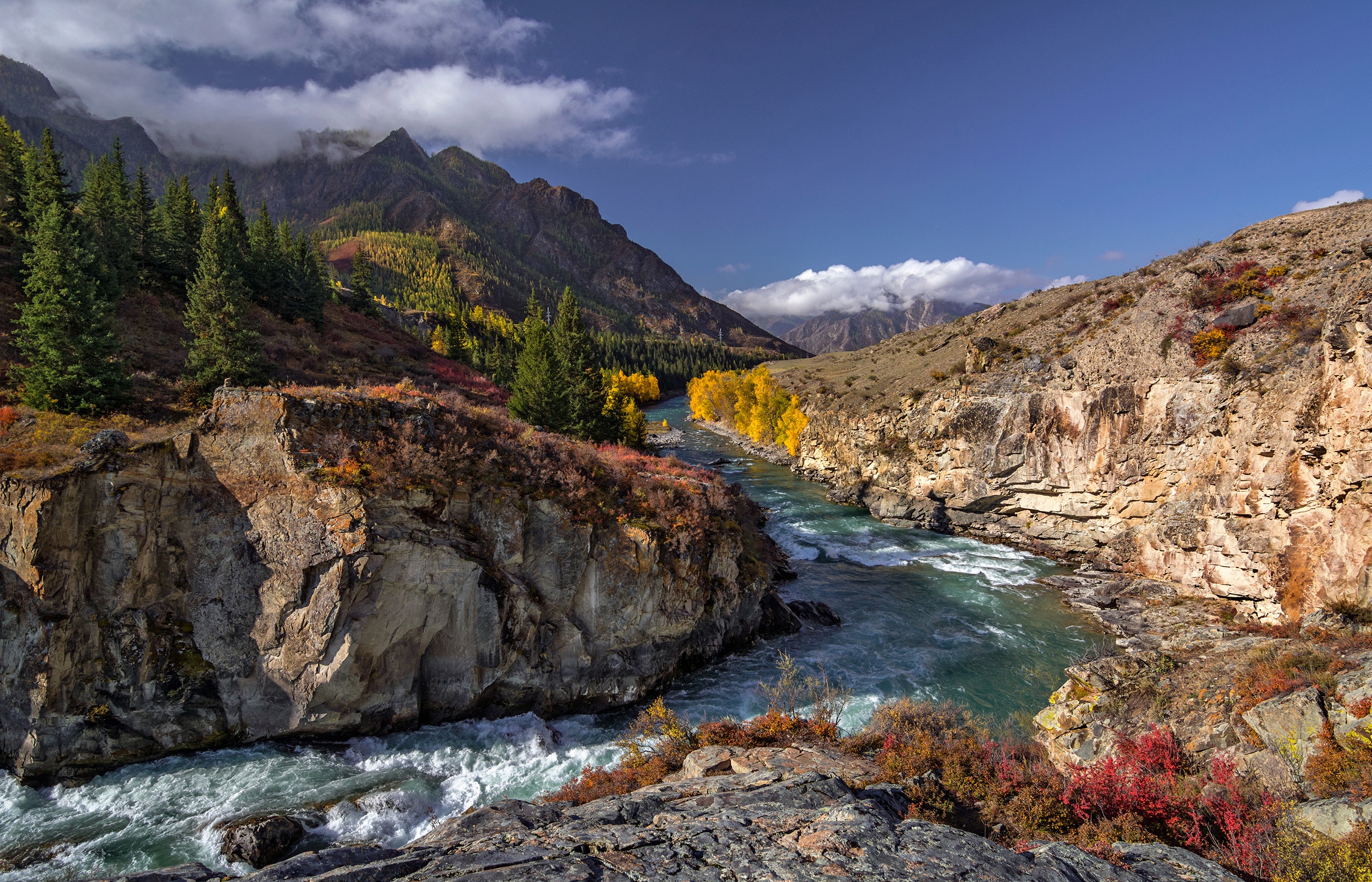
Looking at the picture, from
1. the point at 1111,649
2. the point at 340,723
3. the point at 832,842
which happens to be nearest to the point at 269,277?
A: the point at 340,723

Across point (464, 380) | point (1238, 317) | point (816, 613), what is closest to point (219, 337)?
point (464, 380)

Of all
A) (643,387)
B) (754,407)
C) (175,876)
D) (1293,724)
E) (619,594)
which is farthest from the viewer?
(643,387)

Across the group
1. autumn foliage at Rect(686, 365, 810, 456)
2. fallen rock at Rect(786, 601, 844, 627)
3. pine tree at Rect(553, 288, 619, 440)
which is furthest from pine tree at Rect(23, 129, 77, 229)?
autumn foliage at Rect(686, 365, 810, 456)

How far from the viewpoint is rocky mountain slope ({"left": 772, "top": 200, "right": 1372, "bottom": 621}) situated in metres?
20.8

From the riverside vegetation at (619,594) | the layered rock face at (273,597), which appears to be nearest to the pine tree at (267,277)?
the riverside vegetation at (619,594)

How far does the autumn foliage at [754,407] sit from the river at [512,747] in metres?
33.4

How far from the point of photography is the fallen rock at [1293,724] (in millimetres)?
9695

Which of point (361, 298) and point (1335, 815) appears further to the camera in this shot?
point (361, 298)

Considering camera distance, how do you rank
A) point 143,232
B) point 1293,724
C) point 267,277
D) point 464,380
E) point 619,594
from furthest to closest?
point 464,380 < point 267,277 < point 143,232 < point 619,594 < point 1293,724

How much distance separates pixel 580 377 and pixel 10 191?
34.0 m

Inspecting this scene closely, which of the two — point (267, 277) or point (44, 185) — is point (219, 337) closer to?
point (267, 277)

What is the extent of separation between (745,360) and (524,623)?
539 ft

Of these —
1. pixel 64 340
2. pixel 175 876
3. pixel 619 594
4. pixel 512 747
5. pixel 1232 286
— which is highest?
pixel 1232 286

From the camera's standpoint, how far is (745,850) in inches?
278
